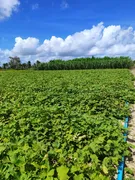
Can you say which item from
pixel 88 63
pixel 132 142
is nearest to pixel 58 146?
pixel 132 142

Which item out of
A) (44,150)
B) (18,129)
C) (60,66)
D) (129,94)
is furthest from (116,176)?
(60,66)

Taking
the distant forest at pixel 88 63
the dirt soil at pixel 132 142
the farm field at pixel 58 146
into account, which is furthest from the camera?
the distant forest at pixel 88 63

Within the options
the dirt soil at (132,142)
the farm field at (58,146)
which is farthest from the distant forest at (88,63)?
the farm field at (58,146)

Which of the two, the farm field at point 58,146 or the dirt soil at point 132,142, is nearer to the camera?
the farm field at point 58,146

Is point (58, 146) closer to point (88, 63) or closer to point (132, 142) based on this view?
point (132, 142)

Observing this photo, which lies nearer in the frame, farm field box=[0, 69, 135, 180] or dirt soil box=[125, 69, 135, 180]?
farm field box=[0, 69, 135, 180]

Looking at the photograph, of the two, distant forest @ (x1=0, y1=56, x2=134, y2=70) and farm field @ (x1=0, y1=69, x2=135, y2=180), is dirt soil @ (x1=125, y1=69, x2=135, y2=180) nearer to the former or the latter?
farm field @ (x1=0, y1=69, x2=135, y2=180)

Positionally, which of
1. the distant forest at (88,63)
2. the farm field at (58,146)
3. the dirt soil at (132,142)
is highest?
the distant forest at (88,63)

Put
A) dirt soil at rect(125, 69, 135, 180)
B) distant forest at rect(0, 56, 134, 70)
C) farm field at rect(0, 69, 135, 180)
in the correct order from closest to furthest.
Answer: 1. farm field at rect(0, 69, 135, 180)
2. dirt soil at rect(125, 69, 135, 180)
3. distant forest at rect(0, 56, 134, 70)

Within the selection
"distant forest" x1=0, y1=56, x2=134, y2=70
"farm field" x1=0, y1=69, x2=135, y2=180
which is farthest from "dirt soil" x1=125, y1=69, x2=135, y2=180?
"distant forest" x1=0, y1=56, x2=134, y2=70

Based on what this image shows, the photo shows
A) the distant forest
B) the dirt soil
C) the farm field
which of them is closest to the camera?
the farm field

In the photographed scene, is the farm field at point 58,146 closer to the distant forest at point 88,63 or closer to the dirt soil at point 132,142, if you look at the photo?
the dirt soil at point 132,142

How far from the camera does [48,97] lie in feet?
22.8

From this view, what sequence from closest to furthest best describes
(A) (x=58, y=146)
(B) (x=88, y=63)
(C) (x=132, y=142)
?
(A) (x=58, y=146)
(C) (x=132, y=142)
(B) (x=88, y=63)
